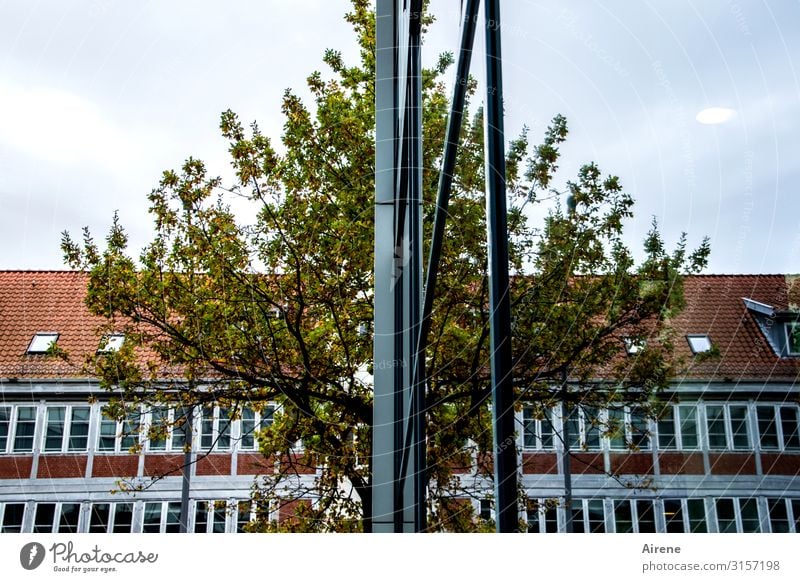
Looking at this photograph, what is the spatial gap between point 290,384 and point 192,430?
46cm

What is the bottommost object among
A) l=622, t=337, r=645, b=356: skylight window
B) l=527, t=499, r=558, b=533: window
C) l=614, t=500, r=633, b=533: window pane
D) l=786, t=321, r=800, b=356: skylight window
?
l=527, t=499, r=558, b=533: window

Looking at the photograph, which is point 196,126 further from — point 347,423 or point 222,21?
point 347,423

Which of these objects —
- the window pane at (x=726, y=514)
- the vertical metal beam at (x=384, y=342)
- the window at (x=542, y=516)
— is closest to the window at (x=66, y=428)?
the vertical metal beam at (x=384, y=342)

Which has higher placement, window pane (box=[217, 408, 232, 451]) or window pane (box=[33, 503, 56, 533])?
window pane (box=[217, 408, 232, 451])

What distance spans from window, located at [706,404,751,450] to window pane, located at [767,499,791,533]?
0.02 m

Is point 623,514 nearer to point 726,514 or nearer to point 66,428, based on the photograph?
point 726,514

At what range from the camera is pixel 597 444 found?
1.57ft

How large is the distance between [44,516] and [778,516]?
3.69 metres

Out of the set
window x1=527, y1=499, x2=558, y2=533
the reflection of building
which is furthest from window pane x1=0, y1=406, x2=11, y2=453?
window x1=527, y1=499, x2=558, y2=533

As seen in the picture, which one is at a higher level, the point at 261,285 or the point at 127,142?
the point at 127,142

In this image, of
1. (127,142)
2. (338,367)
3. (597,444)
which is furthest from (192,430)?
(597,444)

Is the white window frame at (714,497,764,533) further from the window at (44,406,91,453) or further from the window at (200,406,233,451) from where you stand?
the window at (44,406,91,453)

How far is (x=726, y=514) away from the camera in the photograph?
330mm

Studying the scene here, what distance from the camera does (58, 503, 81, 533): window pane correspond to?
3369 millimetres
